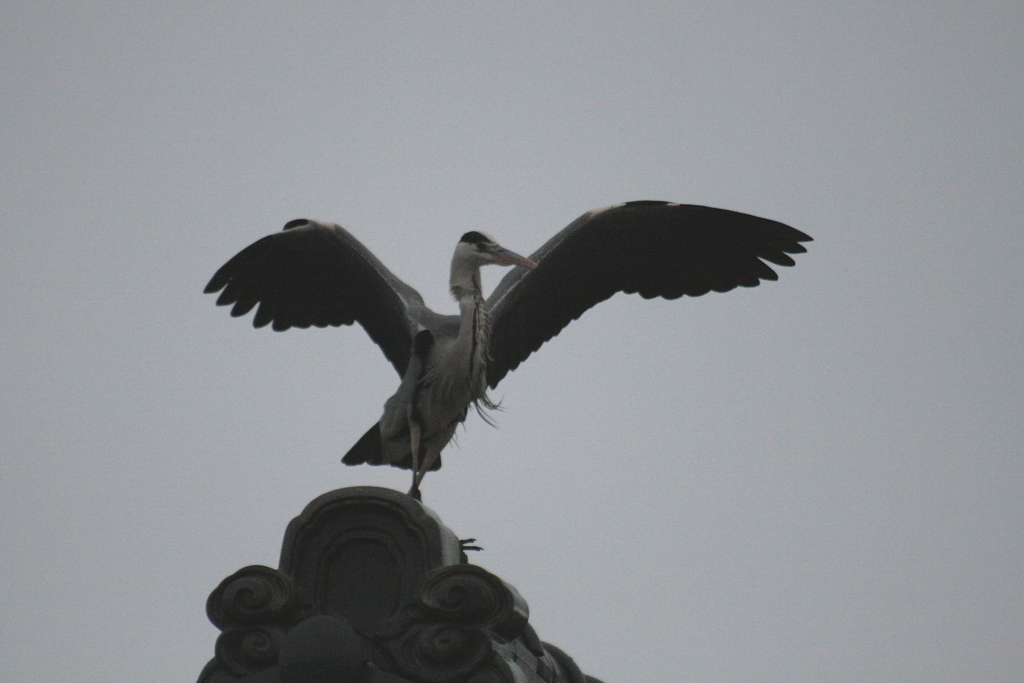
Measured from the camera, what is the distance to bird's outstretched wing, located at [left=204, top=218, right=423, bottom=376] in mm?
7910

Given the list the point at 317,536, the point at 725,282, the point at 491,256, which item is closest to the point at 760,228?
the point at 725,282

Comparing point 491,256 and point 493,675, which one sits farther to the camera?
point 491,256

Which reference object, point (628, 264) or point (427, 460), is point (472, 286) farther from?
point (628, 264)

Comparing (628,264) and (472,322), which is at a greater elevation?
(628,264)

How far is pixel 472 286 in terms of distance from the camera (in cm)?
773

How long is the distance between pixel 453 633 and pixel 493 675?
20cm

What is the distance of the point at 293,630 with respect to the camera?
4008mm

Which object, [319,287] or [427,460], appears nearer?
[427,460]

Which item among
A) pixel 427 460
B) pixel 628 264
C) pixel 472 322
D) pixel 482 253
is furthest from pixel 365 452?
pixel 628 264

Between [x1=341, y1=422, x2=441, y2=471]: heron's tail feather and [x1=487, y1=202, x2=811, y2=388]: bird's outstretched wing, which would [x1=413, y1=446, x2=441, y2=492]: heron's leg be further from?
[x1=487, y1=202, x2=811, y2=388]: bird's outstretched wing

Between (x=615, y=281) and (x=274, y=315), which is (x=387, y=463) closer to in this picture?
(x=274, y=315)

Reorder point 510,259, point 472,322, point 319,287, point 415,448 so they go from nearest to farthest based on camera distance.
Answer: point 415,448
point 472,322
point 510,259
point 319,287

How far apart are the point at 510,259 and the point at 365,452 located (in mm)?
1592

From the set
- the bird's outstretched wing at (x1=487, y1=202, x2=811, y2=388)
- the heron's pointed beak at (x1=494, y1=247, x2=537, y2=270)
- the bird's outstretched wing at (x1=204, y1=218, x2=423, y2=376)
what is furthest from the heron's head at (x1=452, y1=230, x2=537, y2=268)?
the bird's outstretched wing at (x1=204, y1=218, x2=423, y2=376)
